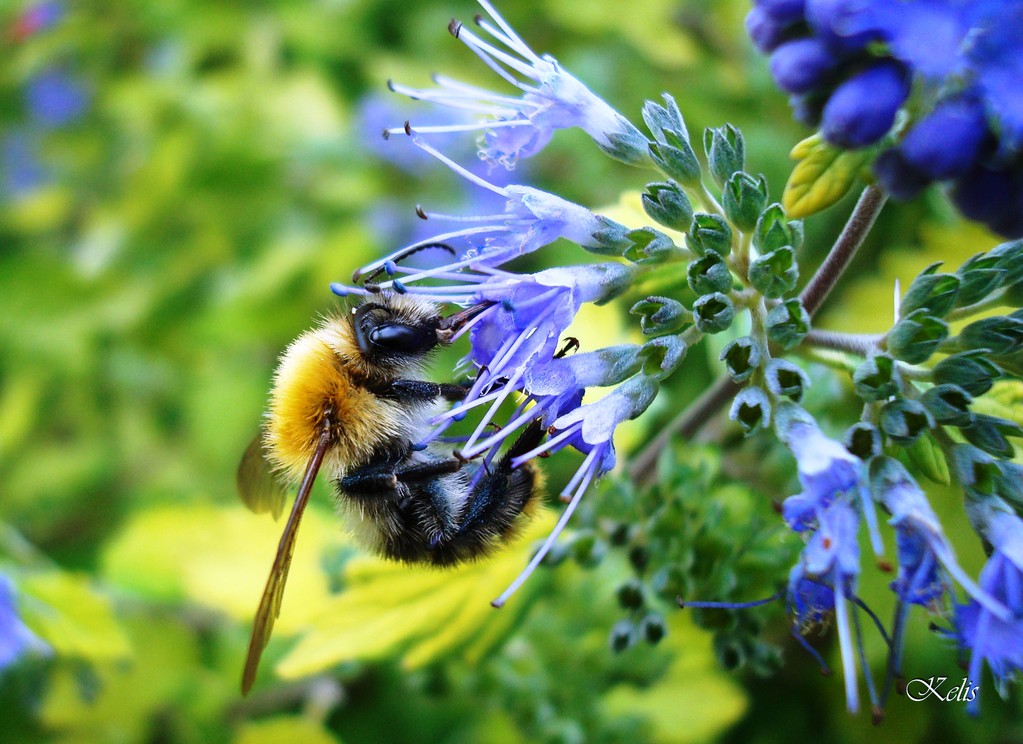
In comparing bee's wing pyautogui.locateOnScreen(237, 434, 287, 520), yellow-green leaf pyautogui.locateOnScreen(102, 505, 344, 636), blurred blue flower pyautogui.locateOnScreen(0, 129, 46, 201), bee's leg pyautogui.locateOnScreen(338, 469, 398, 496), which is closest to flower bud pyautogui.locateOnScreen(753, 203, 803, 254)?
bee's leg pyautogui.locateOnScreen(338, 469, 398, 496)

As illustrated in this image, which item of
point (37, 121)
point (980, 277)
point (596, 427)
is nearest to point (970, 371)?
point (980, 277)

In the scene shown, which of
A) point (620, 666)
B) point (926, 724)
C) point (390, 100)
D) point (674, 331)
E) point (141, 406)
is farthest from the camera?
point (141, 406)

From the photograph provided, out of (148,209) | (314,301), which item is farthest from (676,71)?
(148,209)

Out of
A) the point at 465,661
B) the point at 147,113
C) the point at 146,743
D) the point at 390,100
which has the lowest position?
the point at 146,743

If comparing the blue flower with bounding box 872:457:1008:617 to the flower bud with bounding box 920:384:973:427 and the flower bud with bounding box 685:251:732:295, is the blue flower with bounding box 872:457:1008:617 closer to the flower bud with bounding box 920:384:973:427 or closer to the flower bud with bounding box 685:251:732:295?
the flower bud with bounding box 920:384:973:427

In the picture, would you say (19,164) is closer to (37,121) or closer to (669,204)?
(37,121)

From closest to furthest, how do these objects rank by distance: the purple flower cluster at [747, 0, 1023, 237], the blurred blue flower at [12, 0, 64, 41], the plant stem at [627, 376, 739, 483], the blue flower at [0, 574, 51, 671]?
the purple flower cluster at [747, 0, 1023, 237]
the plant stem at [627, 376, 739, 483]
the blue flower at [0, 574, 51, 671]
the blurred blue flower at [12, 0, 64, 41]

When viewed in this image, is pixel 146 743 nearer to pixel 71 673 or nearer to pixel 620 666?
pixel 71 673
